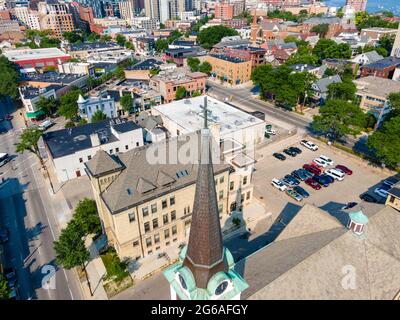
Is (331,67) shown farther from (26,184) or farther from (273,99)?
(26,184)

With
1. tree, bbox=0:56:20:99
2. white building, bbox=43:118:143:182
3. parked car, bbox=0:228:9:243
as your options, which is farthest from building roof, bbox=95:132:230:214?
tree, bbox=0:56:20:99

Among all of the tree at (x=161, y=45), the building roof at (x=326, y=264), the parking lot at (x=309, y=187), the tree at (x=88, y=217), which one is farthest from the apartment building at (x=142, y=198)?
the tree at (x=161, y=45)

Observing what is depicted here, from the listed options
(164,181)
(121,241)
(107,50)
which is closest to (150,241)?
(121,241)

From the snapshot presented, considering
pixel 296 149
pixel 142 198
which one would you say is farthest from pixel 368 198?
pixel 142 198

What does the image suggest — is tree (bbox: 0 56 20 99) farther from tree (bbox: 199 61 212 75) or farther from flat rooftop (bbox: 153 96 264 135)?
tree (bbox: 199 61 212 75)

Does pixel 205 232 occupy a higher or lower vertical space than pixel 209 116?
higher

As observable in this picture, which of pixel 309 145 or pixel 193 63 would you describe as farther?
pixel 193 63

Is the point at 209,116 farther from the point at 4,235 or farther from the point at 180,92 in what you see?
the point at 4,235
